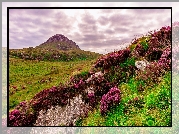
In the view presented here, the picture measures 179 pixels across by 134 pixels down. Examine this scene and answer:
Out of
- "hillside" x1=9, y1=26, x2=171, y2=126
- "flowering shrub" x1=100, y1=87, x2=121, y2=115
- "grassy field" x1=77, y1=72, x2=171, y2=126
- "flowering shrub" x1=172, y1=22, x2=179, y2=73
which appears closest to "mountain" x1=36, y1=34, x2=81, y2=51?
"hillside" x1=9, y1=26, x2=171, y2=126

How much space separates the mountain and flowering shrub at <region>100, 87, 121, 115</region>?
1482mm

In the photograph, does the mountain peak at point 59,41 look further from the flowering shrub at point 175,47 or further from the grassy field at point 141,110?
the flowering shrub at point 175,47

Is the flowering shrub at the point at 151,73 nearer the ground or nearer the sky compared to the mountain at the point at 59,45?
nearer the ground

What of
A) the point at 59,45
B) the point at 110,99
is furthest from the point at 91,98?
the point at 59,45

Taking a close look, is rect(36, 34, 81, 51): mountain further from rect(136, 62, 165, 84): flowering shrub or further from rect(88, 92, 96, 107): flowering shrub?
rect(136, 62, 165, 84): flowering shrub

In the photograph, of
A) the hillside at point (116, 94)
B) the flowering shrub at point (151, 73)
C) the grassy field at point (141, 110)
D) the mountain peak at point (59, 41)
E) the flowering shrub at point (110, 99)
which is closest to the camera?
the grassy field at point (141, 110)

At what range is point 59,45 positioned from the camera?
30.9ft

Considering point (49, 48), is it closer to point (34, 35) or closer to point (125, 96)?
point (34, 35)

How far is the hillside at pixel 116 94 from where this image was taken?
9.33m

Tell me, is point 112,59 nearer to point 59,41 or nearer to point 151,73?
point 151,73

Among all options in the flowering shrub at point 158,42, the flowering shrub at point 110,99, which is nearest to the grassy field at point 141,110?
the flowering shrub at point 110,99

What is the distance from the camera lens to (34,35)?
964cm

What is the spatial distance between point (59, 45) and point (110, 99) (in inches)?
77.1

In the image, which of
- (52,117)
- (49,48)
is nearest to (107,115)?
(52,117)
